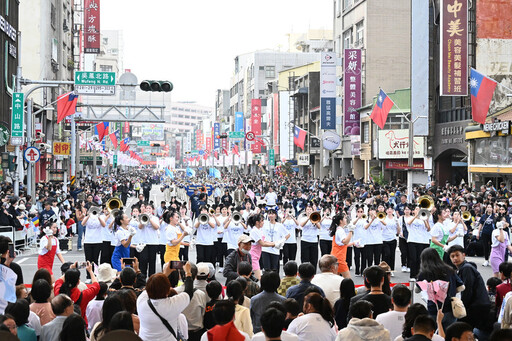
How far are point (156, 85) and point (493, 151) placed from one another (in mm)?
19405

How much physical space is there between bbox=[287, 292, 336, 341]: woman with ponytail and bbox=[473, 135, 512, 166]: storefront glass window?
29.2m

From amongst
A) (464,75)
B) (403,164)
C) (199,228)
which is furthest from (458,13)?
(199,228)

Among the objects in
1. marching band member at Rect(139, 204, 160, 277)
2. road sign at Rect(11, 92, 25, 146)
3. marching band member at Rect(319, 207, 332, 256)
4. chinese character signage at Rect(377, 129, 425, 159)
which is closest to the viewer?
marching band member at Rect(139, 204, 160, 277)

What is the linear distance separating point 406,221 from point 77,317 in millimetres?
11694

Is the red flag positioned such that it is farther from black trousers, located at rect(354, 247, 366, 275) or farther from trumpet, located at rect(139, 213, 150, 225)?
black trousers, located at rect(354, 247, 366, 275)

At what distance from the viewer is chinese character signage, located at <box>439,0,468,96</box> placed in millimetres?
36094

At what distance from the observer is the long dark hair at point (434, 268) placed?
8.35m

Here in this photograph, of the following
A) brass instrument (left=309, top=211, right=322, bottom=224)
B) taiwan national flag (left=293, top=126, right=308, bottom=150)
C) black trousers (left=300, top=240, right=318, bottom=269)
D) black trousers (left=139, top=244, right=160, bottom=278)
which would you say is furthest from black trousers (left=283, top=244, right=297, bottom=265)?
taiwan national flag (left=293, top=126, right=308, bottom=150)

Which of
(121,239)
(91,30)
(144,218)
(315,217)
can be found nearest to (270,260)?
(315,217)

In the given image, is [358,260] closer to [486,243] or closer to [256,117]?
[486,243]

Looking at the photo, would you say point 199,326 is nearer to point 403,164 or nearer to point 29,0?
point 403,164

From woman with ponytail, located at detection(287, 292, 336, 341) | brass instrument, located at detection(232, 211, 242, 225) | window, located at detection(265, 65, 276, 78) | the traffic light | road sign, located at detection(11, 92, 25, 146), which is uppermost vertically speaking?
window, located at detection(265, 65, 276, 78)

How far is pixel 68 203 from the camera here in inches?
1107

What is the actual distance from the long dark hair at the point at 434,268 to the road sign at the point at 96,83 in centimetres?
2119
